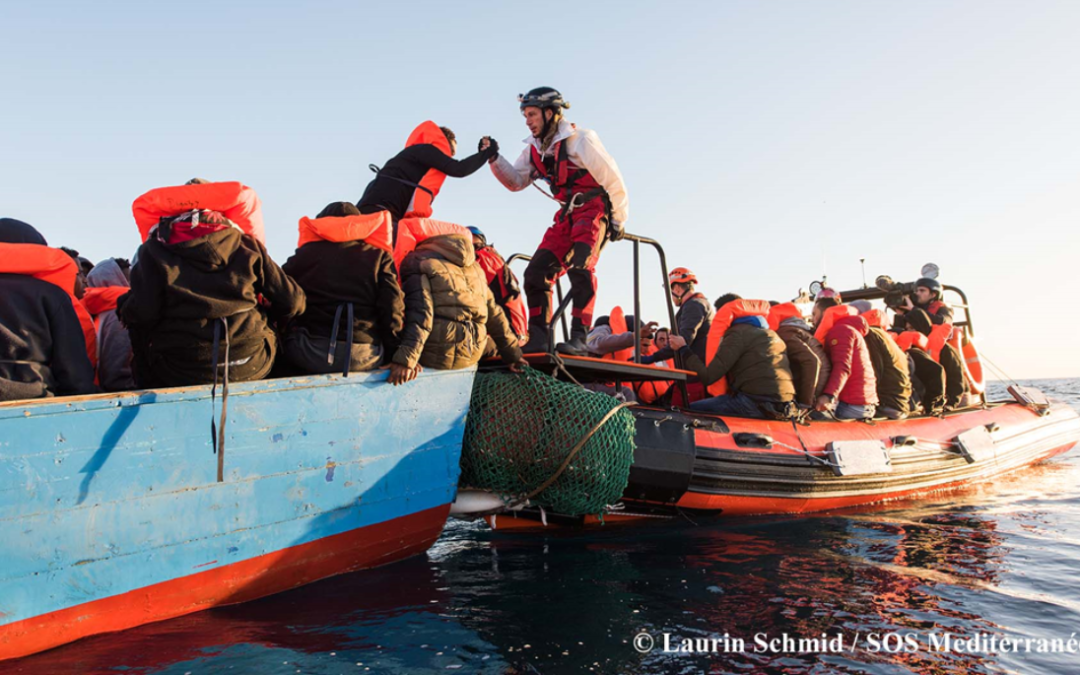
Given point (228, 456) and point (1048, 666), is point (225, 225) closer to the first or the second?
point (228, 456)

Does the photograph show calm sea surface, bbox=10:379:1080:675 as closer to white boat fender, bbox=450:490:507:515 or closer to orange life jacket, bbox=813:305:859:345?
white boat fender, bbox=450:490:507:515

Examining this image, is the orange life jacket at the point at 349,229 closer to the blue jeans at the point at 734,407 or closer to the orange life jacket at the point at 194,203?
the orange life jacket at the point at 194,203

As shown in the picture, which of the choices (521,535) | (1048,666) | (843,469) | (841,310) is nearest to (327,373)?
(521,535)

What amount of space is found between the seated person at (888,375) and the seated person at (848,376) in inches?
20.8

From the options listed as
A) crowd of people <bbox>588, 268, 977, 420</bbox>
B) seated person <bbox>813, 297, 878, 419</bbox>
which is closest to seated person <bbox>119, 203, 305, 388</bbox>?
crowd of people <bbox>588, 268, 977, 420</bbox>

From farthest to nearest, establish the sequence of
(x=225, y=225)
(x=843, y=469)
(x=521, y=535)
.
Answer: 1. (x=843, y=469)
2. (x=521, y=535)
3. (x=225, y=225)

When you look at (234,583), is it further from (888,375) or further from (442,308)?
(888,375)

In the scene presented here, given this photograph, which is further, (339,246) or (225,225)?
(339,246)

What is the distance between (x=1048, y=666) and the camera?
12.2 ft

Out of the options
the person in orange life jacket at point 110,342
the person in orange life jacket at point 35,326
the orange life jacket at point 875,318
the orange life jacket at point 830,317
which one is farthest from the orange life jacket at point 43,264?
the orange life jacket at point 875,318

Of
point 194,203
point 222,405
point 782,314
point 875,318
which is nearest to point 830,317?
point 782,314

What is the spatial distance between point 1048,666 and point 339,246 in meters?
4.30

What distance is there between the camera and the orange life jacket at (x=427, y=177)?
17.9ft

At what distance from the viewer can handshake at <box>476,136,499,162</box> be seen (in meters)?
5.71
